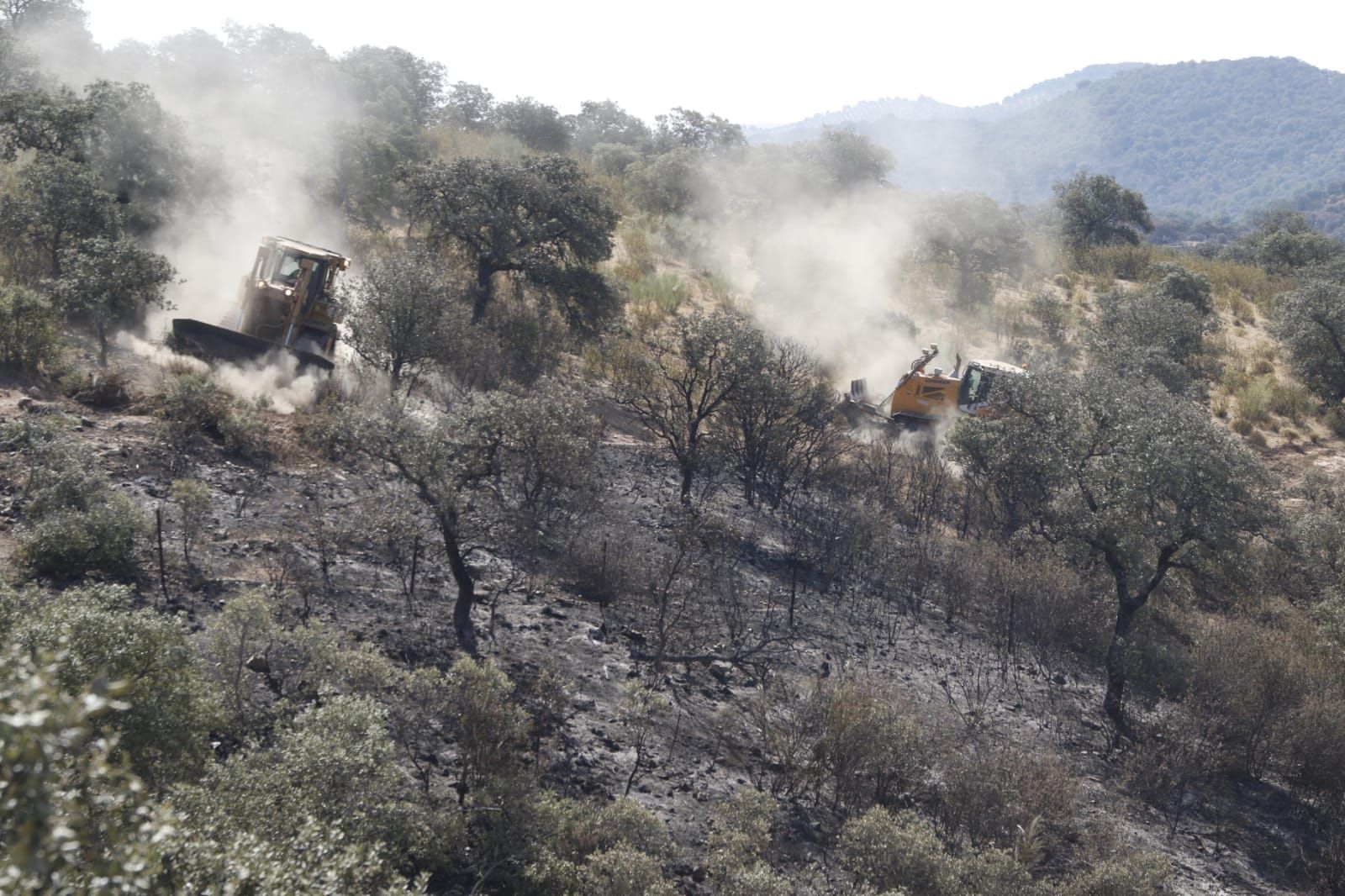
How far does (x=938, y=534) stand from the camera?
1584cm

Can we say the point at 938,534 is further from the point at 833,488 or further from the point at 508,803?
the point at 508,803

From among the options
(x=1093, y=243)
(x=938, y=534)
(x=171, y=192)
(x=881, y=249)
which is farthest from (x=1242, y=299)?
(x=171, y=192)

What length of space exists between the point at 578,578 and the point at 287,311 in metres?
8.82

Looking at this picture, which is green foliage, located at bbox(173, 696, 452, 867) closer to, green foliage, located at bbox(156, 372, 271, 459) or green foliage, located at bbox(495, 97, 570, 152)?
green foliage, located at bbox(156, 372, 271, 459)

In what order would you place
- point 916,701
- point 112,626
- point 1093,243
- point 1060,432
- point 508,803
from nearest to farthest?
point 112,626 → point 508,803 → point 916,701 → point 1060,432 → point 1093,243

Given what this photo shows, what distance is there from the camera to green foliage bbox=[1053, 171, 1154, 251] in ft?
127

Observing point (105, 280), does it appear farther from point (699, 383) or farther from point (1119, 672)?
point (1119, 672)

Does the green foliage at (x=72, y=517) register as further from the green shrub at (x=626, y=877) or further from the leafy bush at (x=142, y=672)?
the green shrub at (x=626, y=877)

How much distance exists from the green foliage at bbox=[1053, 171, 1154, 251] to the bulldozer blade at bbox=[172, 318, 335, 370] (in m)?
33.7

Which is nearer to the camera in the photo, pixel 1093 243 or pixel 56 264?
pixel 56 264

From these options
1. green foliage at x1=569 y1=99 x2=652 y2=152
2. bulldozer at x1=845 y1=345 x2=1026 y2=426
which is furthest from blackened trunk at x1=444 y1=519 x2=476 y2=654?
green foliage at x1=569 y1=99 x2=652 y2=152

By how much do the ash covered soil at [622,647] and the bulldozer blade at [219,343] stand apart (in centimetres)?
157

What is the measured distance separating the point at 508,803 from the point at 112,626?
308 cm

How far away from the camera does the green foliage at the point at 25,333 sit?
12945 millimetres
